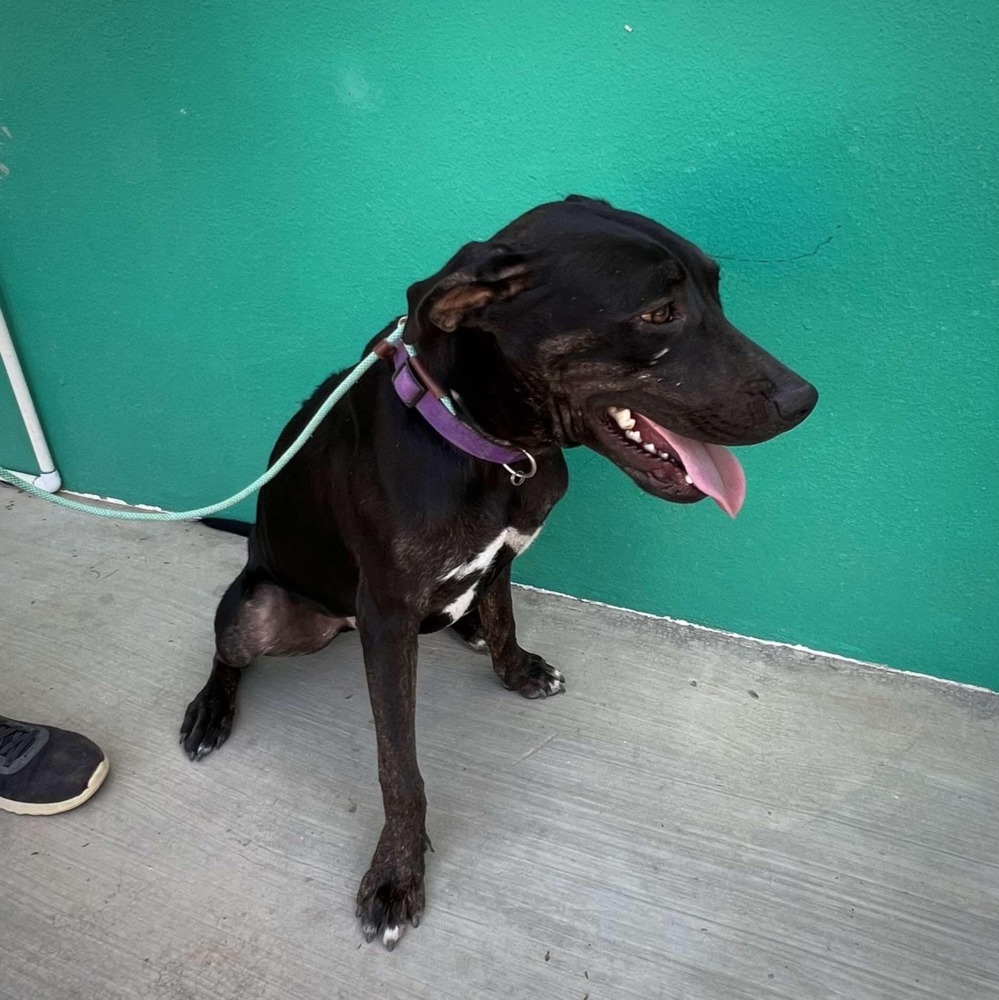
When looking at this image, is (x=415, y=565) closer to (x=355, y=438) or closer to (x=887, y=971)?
(x=355, y=438)

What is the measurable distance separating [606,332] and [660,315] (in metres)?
0.11

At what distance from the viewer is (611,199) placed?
224cm

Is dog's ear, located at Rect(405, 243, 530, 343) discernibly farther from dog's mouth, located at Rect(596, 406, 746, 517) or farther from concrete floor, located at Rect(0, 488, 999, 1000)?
concrete floor, located at Rect(0, 488, 999, 1000)

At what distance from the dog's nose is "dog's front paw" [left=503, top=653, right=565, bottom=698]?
1271 millimetres

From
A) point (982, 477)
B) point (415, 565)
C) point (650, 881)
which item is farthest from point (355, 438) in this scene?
point (982, 477)

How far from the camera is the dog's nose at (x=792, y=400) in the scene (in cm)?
156

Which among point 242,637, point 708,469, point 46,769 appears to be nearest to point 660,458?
point 708,469

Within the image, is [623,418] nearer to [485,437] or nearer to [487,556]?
[485,437]

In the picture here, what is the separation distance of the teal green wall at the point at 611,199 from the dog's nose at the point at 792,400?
0.72 m

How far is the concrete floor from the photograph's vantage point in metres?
1.83

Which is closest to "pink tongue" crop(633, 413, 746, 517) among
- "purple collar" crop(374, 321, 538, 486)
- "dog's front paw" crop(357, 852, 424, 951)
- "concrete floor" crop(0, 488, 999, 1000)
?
"purple collar" crop(374, 321, 538, 486)

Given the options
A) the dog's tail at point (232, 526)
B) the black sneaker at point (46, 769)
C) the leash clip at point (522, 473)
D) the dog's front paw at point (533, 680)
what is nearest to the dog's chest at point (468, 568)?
the leash clip at point (522, 473)

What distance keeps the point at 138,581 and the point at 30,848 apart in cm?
117

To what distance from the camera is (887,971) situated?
71.0 inches
